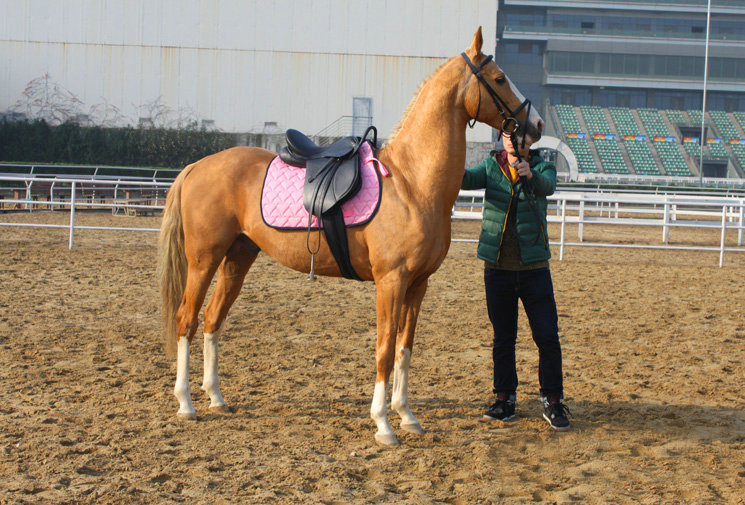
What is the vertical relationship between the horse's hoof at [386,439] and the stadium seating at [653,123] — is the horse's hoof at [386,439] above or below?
below

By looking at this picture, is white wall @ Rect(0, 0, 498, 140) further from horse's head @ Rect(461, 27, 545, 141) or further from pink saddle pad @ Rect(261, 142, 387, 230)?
horse's head @ Rect(461, 27, 545, 141)

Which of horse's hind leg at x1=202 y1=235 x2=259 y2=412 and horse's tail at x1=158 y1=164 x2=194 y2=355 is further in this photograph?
horse's tail at x1=158 y1=164 x2=194 y2=355

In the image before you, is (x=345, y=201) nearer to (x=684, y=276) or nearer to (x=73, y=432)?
(x=73, y=432)

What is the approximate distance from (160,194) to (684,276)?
53.0ft

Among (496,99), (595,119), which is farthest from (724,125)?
(496,99)

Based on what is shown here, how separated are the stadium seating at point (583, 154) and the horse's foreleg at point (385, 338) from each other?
42.8m

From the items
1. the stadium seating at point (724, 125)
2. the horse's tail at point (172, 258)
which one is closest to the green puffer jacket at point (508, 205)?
the horse's tail at point (172, 258)

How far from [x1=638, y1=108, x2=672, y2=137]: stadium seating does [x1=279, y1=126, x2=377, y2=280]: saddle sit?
4972cm

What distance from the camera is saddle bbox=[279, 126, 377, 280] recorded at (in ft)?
12.2

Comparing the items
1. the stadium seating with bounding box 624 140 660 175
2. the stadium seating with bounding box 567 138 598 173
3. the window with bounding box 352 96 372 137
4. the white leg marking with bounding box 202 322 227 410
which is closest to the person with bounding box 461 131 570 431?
the white leg marking with bounding box 202 322 227 410

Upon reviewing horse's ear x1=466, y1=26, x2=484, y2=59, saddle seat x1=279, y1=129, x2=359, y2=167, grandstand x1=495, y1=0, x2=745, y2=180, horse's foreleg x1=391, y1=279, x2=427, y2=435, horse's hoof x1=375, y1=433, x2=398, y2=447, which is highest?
grandstand x1=495, y1=0, x2=745, y2=180

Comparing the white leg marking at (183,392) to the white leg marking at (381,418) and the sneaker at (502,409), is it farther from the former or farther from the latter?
the sneaker at (502,409)

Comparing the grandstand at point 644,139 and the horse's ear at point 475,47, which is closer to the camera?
the horse's ear at point 475,47

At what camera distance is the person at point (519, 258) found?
3.90 meters
